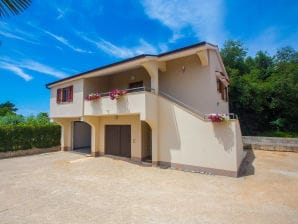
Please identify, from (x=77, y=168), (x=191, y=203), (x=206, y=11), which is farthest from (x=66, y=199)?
(x=206, y=11)

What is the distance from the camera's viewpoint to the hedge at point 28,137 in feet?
54.1

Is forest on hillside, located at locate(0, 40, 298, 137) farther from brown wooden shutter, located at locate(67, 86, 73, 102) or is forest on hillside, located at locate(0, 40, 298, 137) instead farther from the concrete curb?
brown wooden shutter, located at locate(67, 86, 73, 102)

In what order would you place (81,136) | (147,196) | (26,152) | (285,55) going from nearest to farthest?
(147,196), (26,152), (81,136), (285,55)

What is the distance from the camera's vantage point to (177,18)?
40.6 feet

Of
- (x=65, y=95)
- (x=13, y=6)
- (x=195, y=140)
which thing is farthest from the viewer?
(x=65, y=95)

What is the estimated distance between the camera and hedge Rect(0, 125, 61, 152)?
16.5 metres

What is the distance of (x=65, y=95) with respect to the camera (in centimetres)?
1733

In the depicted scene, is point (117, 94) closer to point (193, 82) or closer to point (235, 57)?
point (193, 82)

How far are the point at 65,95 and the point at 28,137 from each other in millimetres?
5275

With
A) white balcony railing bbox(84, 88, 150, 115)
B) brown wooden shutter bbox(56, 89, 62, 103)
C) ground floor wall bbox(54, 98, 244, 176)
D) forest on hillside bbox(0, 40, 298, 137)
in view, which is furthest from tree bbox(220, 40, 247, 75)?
brown wooden shutter bbox(56, 89, 62, 103)

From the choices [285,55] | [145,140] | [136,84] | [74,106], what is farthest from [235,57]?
[74,106]

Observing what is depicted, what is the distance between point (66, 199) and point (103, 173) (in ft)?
12.5

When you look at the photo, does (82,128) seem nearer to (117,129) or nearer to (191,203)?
(117,129)

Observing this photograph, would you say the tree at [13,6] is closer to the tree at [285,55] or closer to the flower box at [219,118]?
the flower box at [219,118]
